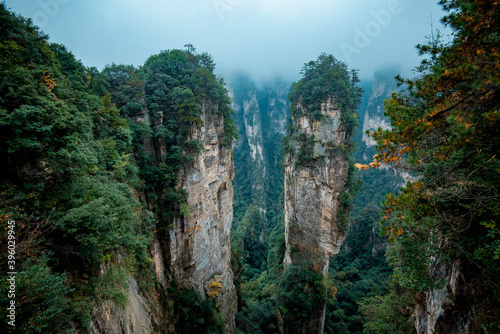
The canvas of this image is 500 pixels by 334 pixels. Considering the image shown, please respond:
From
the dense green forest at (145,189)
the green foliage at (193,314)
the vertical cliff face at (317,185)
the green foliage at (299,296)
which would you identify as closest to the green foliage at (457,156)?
the dense green forest at (145,189)

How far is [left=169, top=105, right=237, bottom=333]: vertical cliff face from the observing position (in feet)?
43.5

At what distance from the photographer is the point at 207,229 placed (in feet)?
49.5

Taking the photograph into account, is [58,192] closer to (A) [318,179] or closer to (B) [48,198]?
(B) [48,198]

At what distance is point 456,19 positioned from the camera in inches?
134

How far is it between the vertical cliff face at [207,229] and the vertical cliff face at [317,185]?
7057mm

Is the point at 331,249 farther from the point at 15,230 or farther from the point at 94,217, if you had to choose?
the point at 15,230

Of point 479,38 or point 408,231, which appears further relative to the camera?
point 408,231

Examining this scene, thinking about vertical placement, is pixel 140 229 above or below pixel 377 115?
below

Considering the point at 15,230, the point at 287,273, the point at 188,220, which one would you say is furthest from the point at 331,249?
the point at 15,230

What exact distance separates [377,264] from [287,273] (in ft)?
69.1

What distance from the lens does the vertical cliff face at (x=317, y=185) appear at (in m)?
18.4

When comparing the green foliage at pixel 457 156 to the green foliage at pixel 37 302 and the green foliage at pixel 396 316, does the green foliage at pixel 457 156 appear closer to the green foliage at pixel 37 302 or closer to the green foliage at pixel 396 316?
the green foliage at pixel 37 302


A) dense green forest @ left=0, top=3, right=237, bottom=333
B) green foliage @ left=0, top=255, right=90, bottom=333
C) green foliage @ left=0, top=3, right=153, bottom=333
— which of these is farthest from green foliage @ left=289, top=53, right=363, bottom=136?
green foliage @ left=0, top=255, right=90, bottom=333

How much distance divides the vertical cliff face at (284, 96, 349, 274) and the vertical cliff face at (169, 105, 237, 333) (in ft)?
23.2
